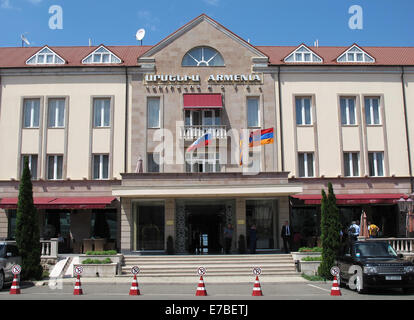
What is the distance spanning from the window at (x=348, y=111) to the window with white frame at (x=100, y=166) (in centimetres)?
1589

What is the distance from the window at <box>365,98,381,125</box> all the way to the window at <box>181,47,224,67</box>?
10220mm

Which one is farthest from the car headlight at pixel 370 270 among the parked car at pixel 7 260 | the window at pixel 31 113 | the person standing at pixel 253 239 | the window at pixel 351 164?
the window at pixel 31 113

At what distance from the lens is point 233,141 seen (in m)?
28.1

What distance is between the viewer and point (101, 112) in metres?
28.9

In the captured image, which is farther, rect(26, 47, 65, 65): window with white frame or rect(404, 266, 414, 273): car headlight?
rect(26, 47, 65, 65): window with white frame

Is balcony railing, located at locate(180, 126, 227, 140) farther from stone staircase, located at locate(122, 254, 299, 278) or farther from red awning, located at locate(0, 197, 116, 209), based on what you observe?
stone staircase, located at locate(122, 254, 299, 278)

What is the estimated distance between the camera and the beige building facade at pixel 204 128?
27.6 meters

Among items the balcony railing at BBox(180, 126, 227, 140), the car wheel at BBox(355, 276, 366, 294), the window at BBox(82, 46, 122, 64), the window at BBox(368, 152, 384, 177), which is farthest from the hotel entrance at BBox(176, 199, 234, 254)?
the car wheel at BBox(355, 276, 366, 294)

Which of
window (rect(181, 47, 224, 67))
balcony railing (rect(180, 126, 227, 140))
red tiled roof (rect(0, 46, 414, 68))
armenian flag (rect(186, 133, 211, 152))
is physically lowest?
armenian flag (rect(186, 133, 211, 152))

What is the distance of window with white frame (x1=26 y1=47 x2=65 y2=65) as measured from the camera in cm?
2988

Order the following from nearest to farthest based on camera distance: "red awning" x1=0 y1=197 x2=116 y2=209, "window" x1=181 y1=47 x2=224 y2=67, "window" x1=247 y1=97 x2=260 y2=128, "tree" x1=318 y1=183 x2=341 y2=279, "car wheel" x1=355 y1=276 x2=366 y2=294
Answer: "car wheel" x1=355 y1=276 x2=366 y2=294, "tree" x1=318 y1=183 x2=341 y2=279, "red awning" x1=0 y1=197 x2=116 y2=209, "window" x1=247 y1=97 x2=260 y2=128, "window" x1=181 y1=47 x2=224 y2=67
